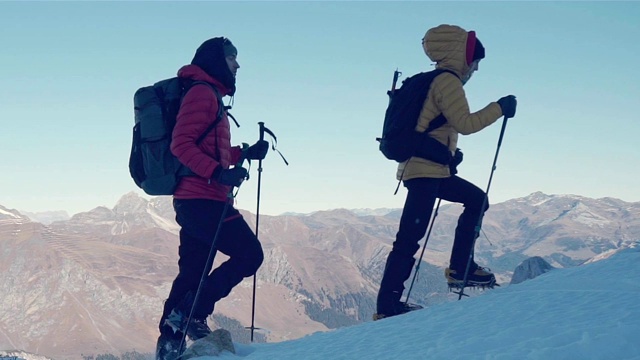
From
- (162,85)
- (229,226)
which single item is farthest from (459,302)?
(162,85)

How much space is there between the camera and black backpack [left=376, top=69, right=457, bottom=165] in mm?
7980

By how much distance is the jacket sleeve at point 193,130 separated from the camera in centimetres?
711

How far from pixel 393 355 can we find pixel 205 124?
3637 millimetres

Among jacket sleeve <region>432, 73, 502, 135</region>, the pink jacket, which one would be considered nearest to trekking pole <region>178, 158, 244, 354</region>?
the pink jacket

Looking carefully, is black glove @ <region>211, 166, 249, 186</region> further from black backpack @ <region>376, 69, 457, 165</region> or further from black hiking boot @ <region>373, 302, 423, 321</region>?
black hiking boot @ <region>373, 302, 423, 321</region>

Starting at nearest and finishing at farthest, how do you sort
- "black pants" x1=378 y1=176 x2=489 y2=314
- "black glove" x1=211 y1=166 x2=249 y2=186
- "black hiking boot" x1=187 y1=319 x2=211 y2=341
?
"black glove" x1=211 y1=166 x2=249 y2=186, "black hiking boot" x1=187 y1=319 x2=211 y2=341, "black pants" x1=378 y1=176 x2=489 y2=314

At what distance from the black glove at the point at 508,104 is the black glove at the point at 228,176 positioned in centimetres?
369

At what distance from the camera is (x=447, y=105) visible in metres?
7.82

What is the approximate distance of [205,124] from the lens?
24.0 ft

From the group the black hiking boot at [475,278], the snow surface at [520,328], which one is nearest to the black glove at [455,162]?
the black hiking boot at [475,278]

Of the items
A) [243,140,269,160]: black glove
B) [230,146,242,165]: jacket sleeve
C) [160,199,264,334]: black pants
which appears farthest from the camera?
[243,140,269,160]: black glove

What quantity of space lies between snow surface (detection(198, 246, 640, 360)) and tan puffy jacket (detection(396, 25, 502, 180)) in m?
1.97

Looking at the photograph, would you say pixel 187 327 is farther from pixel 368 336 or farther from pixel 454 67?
pixel 454 67

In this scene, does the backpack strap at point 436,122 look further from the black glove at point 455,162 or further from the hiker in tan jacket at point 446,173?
the black glove at point 455,162
